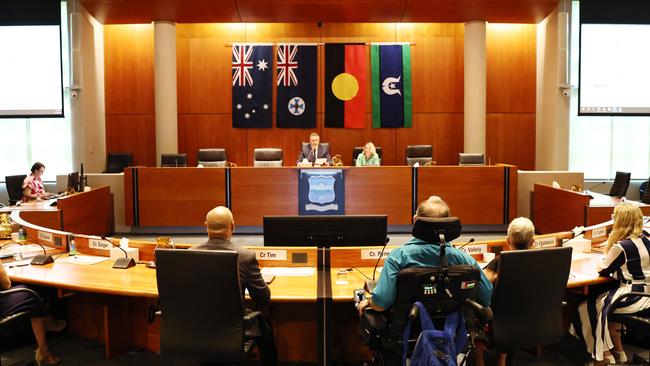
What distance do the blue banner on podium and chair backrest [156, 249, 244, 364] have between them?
5.81 meters

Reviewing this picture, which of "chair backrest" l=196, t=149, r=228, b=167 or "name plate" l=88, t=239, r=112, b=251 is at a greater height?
"chair backrest" l=196, t=149, r=228, b=167

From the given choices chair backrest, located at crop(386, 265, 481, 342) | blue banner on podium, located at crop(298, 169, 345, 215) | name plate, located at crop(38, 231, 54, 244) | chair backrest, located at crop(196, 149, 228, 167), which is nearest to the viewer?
chair backrest, located at crop(386, 265, 481, 342)

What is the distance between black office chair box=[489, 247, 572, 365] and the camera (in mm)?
2945

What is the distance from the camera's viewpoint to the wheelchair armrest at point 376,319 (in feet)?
8.93

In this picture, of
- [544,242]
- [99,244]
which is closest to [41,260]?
[99,244]

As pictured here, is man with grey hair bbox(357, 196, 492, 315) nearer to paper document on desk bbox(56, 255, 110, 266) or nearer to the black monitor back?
the black monitor back

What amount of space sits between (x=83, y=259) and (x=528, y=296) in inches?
125

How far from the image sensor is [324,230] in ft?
12.4

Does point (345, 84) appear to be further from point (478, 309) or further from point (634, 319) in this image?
point (478, 309)

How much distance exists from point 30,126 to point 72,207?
6.04 metres

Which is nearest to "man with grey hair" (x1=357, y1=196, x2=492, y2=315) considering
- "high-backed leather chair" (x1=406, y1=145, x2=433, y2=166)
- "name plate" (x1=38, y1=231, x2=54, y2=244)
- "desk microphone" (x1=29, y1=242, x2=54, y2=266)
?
"desk microphone" (x1=29, y1=242, x2=54, y2=266)

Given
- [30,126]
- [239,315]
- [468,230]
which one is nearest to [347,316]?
[239,315]

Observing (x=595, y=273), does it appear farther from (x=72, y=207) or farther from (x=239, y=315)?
(x=72, y=207)

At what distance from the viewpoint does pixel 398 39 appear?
36.8 feet
